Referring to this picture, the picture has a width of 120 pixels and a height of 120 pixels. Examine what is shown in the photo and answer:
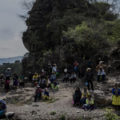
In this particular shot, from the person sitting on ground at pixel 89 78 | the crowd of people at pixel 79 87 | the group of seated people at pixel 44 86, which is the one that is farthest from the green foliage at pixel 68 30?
the person sitting on ground at pixel 89 78

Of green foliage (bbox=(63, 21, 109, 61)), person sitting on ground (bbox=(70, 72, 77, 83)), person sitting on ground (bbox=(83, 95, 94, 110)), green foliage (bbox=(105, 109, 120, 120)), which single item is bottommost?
green foliage (bbox=(105, 109, 120, 120))

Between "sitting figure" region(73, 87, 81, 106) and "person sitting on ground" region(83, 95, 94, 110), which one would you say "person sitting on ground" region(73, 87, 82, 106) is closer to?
"sitting figure" region(73, 87, 81, 106)

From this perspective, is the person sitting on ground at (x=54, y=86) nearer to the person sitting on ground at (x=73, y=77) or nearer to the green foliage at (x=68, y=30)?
the person sitting on ground at (x=73, y=77)

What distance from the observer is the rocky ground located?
31.4 feet

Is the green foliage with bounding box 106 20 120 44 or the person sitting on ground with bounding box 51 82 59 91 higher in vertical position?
the green foliage with bounding box 106 20 120 44

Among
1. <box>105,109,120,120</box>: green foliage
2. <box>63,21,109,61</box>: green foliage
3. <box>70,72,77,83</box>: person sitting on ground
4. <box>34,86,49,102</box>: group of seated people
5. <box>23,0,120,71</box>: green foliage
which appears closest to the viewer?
<box>105,109,120,120</box>: green foliage

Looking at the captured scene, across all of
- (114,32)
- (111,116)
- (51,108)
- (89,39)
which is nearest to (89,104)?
(111,116)

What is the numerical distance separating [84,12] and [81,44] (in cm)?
1088

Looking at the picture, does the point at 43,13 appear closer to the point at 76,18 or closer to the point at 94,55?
the point at 76,18

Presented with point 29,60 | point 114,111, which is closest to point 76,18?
point 29,60

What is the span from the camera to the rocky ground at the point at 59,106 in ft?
31.4

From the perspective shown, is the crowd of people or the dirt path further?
the crowd of people

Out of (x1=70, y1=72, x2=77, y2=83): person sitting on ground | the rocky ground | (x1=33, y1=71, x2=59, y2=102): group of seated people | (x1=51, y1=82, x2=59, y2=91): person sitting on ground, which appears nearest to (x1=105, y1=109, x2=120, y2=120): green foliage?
the rocky ground

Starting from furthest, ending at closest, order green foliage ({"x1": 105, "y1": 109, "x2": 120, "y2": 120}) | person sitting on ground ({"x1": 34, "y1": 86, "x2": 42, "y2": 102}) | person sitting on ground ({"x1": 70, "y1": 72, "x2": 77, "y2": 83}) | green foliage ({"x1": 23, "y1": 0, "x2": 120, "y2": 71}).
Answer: green foliage ({"x1": 23, "y1": 0, "x2": 120, "y2": 71}), person sitting on ground ({"x1": 70, "y1": 72, "x2": 77, "y2": 83}), person sitting on ground ({"x1": 34, "y1": 86, "x2": 42, "y2": 102}), green foliage ({"x1": 105, "y1": 109, "x2": 120, "y2": 120})
